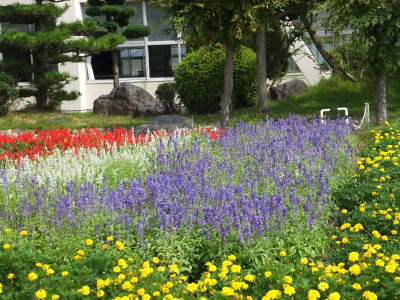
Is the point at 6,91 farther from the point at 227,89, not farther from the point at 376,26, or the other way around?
the point at 376,26

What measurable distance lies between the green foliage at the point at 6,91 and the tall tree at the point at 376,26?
11.0m

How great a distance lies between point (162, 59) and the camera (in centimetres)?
2252

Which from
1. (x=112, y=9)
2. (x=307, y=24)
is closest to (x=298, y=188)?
(x=307, y=24)

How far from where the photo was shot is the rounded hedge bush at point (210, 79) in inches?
653

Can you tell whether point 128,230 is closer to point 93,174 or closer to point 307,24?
point 93,174

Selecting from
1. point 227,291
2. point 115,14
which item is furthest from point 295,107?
point 227,291

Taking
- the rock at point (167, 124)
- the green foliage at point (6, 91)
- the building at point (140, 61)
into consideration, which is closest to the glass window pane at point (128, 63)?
the building at point (140, 61)

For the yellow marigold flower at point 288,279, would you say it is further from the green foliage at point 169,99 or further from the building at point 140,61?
the building at point 140,61

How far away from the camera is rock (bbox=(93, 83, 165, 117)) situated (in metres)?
17.9

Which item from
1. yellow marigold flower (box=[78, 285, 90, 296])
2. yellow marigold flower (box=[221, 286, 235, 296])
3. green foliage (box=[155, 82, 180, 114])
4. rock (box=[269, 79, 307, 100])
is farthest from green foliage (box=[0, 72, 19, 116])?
yellow marigold flower (box=[221, 286, 235, 296])

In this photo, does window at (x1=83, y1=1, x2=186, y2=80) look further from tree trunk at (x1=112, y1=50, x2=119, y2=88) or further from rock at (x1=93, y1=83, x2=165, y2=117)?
rock at (x1=93, y1=83, x2=165, y2=117)

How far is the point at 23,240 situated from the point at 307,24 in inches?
479

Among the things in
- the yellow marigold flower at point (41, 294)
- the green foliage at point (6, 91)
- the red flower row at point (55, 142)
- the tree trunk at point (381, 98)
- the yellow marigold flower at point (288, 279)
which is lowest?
the yellow marigold flower at point (288, 279)

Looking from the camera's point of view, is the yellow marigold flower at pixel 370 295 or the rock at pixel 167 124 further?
the rock at pixel 167 124
